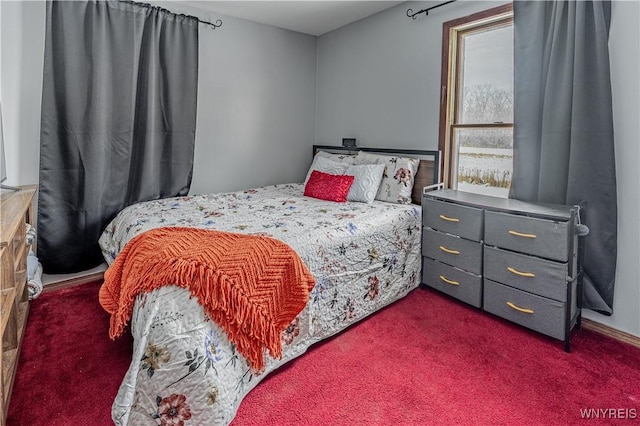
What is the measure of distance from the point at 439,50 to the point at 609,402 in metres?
2.55

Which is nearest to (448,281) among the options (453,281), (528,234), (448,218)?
(453,281)

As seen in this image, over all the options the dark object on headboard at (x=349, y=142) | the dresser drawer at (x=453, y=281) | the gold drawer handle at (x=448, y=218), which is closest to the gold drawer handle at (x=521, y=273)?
the dresser drawer at (x=453, y=281)

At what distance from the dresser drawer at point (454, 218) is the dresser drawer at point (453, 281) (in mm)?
263

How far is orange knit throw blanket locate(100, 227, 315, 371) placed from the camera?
4.96 ft

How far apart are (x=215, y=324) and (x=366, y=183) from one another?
184cm

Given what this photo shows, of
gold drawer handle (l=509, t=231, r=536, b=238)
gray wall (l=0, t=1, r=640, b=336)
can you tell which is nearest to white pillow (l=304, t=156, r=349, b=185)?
gray wall (l=0, t=1, r=640, b=336)

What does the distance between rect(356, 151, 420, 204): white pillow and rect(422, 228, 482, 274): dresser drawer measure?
36 centimetres

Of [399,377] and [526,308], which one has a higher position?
[526,308]

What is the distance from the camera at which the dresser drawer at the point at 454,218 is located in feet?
7.97

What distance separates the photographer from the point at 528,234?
85.1 inches

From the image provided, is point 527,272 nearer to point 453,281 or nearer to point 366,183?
point 453,281

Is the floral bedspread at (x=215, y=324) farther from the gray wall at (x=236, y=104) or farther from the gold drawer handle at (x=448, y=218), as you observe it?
the gray wall at (x=236, y=104)

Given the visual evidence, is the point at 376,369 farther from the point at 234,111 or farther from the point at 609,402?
the point at 234,111

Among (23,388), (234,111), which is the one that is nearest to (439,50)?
(234,111)
